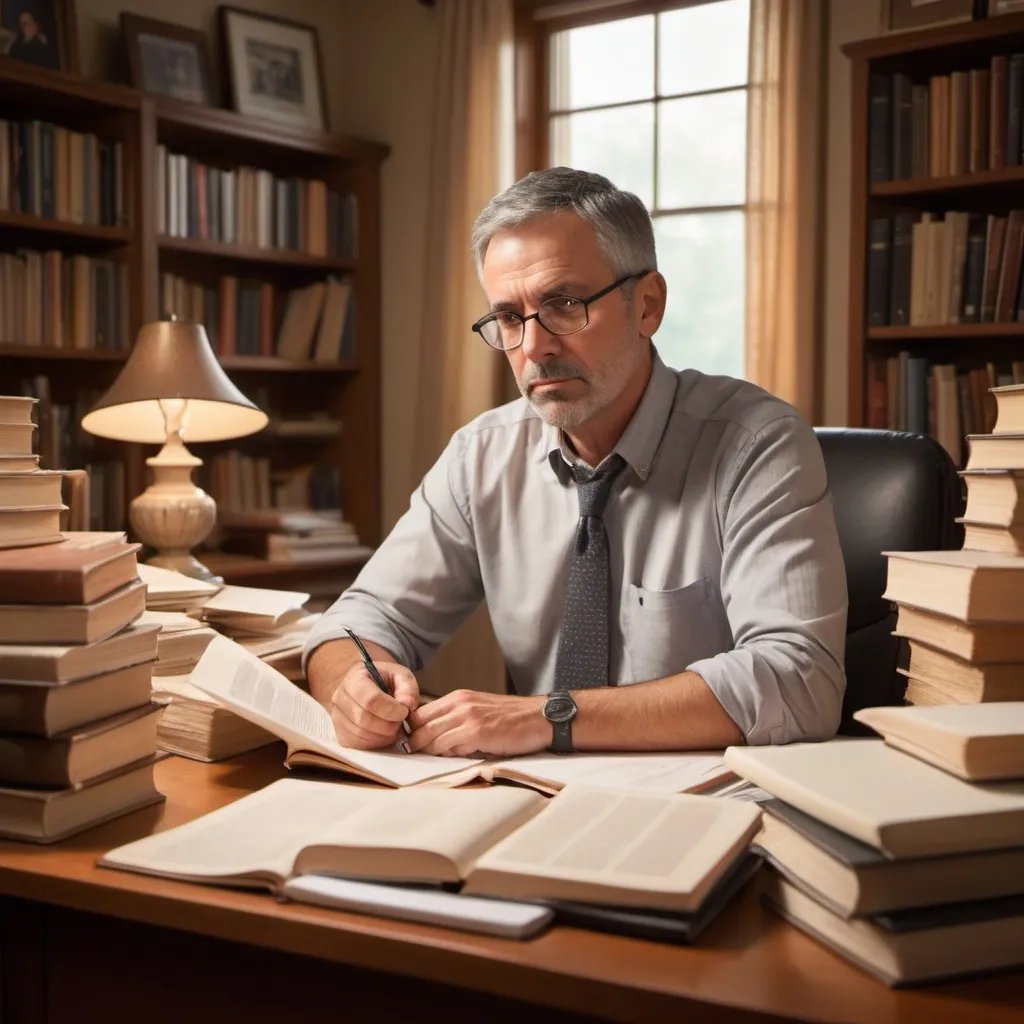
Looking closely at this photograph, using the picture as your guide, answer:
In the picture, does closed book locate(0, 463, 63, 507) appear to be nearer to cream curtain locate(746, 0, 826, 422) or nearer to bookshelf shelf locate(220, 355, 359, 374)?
cream curtain locate(746, 0, 826, 422)

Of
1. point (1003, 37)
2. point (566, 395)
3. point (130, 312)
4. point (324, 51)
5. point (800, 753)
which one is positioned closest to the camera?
point (800, 753)

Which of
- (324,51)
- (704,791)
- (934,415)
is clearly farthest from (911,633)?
(324,51)

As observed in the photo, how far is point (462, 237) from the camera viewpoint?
399cm

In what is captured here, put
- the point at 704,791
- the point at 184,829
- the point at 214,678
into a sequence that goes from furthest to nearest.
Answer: the point at 214,678 → the point at 704,791 → the point at 184,829

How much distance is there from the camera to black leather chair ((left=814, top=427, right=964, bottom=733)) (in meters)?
1.70

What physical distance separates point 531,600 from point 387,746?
0.50 m

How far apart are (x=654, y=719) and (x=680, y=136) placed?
9.41 ft

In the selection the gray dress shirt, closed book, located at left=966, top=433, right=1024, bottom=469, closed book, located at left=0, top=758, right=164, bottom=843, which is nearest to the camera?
closed book, located at left=0, top=758, right=164, bottom=843

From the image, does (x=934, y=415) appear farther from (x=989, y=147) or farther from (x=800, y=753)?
(x=800, y=753)

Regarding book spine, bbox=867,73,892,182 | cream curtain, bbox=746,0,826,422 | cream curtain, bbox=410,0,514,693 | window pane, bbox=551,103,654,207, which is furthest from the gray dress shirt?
window pane, bbox=551,103,654,207

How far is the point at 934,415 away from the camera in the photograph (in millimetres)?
3033

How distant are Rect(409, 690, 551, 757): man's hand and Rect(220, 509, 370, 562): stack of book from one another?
2.51m

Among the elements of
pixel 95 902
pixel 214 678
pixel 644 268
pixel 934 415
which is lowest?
pixel 95 902

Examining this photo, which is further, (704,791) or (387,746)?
(387,746)
